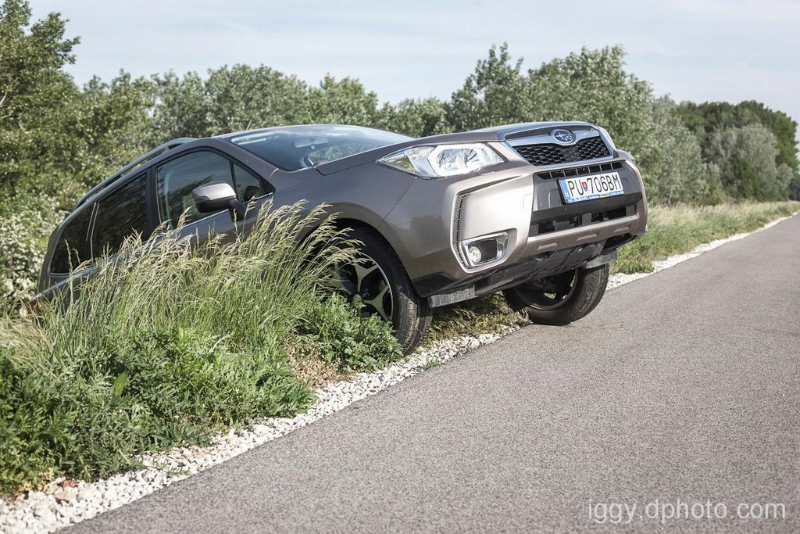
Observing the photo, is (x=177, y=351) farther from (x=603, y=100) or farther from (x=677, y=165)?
(x=677, y=165)

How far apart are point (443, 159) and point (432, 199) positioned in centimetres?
32

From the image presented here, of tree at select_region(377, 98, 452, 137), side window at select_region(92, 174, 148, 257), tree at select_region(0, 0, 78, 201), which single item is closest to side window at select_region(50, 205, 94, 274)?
side window at select_region(92, 174, 148, 257)

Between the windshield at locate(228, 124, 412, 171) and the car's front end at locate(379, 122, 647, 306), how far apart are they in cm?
87

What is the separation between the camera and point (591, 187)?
5.15 meters

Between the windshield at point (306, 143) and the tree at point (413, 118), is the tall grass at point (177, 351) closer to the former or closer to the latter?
the windshield at point (306, 143)

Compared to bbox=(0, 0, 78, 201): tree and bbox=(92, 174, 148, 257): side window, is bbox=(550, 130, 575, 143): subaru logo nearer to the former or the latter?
bbox=(92, 174, 148, 257): side window

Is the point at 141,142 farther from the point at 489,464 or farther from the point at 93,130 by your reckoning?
the point at 489,464

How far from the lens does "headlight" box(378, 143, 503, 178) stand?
4785 millimetres

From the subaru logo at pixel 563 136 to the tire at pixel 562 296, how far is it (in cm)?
126

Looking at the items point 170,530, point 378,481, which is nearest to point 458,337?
point 378,481

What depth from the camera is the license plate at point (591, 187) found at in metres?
4.98

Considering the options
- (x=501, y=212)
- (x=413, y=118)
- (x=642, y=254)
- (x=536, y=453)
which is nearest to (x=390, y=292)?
(x=501, y=212)

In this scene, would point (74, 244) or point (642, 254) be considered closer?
point (74, 244)

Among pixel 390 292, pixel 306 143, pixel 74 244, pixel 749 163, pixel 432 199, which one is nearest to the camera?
pixel 432 199
